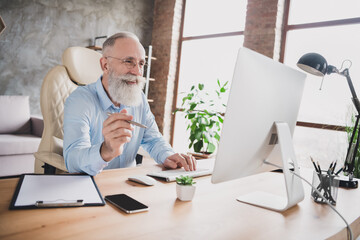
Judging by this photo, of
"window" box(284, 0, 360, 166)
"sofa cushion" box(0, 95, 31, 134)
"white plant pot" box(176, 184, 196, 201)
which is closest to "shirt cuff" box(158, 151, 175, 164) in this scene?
"white plant pot" box(176, 184, 196, 201)

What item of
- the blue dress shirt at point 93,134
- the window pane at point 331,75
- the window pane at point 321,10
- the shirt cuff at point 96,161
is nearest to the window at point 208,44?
the window pane at point 321,10

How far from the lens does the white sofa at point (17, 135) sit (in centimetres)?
320

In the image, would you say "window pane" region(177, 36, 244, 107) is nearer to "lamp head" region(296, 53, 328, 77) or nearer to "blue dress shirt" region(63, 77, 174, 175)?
"blue dress shirt" region(63, 77, 174, 175)

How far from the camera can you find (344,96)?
323 centimetres

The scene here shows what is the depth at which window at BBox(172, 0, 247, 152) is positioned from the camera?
4328mm

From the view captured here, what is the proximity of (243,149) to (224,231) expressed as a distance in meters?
0.25

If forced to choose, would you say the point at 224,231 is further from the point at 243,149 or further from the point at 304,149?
the point at 304,149

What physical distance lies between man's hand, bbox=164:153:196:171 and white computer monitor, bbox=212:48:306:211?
0.33 meters

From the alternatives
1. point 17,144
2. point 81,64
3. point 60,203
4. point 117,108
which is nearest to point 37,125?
point 17,144

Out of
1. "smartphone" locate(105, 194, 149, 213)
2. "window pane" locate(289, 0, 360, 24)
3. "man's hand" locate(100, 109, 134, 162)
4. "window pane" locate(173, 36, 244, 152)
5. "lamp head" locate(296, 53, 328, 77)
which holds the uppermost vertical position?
"window pane" locate(289, 0, 360, 24)

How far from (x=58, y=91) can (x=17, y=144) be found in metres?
1.82

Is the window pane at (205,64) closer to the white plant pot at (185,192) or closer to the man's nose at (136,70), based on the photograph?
the man's nose at (136,70)

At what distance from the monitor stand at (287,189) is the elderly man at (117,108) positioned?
1.24 ft

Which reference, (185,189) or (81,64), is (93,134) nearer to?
(81,64)
